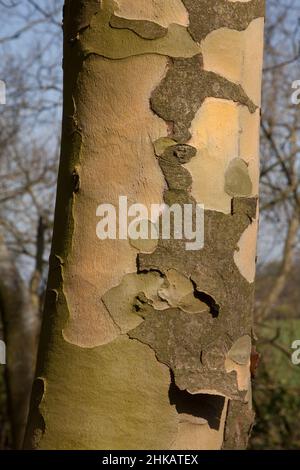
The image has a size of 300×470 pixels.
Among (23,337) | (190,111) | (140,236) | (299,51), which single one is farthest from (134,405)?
(299,51)

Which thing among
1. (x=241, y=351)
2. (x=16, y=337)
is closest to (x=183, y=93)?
(x=241, y=351)

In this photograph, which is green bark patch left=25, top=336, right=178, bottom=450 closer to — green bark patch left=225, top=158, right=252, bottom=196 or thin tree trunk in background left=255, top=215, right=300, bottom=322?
green bark patch left=225, top=158, right=252, bottom=196

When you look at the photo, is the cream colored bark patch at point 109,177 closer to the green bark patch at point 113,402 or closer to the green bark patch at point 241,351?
the green bark patch at point 113,402

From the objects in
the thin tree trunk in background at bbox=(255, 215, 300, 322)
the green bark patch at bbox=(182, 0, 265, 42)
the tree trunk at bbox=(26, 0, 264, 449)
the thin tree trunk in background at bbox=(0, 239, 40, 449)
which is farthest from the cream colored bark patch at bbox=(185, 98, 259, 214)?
the thin tree trunk in background at bbox=(255, 215, 300, 322)

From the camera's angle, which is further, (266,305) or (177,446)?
(266,305)

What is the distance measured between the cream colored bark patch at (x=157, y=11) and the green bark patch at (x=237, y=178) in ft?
0.77

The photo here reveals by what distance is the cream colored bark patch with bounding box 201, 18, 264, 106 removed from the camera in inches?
41.1

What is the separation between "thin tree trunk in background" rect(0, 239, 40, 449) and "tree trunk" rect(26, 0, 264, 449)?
2.77 meters

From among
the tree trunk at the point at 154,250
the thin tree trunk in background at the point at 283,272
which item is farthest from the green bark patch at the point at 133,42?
the thin tree trunk in background at the point at 283,272

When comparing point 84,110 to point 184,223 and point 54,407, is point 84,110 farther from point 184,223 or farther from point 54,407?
point 54,407

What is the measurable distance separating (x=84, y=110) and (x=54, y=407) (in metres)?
0.46

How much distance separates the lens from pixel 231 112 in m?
1.05

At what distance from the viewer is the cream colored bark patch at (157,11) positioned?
1.04m
